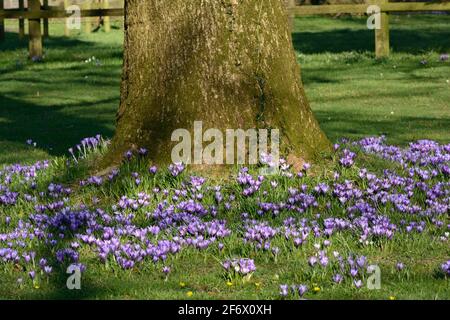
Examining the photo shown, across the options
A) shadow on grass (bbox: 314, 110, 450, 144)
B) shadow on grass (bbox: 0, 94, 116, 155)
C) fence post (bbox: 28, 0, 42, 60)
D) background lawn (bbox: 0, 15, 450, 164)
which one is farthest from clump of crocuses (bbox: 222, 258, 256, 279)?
fence post (bbox: 28, 0, 42, 60)

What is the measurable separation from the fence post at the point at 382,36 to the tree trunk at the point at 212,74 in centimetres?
1009

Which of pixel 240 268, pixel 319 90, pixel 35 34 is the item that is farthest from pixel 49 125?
pixel 240 268

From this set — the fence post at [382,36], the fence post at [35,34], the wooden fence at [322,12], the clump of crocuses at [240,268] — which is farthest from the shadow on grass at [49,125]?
the fence post at [382,36]

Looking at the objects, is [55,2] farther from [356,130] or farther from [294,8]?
[356,130]

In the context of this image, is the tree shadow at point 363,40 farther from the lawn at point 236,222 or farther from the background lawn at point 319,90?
the lawn at point 236,222

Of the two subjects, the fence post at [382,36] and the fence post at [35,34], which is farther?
the fence post at [35,34]

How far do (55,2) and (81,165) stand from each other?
35.0m

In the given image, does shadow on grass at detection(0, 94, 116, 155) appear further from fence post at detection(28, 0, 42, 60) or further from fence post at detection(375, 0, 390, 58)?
fence post at detection(375, 0, 390, 58)

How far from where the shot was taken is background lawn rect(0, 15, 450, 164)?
12.1 metres

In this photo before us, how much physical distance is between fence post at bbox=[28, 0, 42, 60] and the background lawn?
30cm

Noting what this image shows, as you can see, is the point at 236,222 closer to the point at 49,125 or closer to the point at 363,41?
the point at 49,125

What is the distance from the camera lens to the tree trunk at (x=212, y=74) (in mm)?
8078
